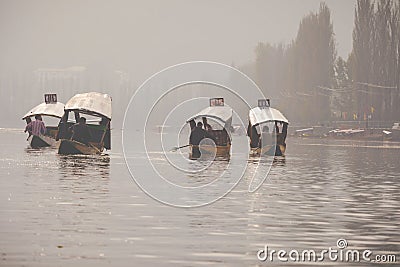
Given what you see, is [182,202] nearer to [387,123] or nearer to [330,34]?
[387,123]

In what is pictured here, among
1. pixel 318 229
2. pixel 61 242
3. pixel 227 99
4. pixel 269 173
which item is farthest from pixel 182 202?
pixel 227 99

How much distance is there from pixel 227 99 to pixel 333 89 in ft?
236

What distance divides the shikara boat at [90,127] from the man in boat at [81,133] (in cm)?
17

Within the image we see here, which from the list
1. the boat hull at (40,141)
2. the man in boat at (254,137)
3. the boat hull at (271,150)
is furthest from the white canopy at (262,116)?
the boat hull at (40,141)

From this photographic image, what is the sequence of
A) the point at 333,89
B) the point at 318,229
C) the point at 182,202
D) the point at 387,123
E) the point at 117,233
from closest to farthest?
the point at 117,233 < the point at 318,229 < the point at 182,202 < the point at 387,123 < the point at 333,89

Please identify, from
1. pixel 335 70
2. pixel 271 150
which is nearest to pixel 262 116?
pixel 271 150

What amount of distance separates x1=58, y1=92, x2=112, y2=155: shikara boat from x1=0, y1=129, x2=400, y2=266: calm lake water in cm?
1877

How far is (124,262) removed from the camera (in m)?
13.1

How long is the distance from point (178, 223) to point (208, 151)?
3434 centimetres

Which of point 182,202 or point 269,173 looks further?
point 269,173

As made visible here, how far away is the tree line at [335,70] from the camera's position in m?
98.9
